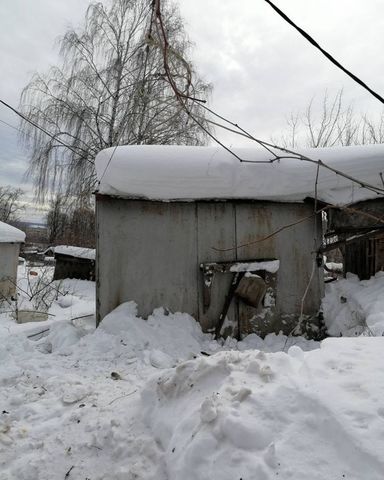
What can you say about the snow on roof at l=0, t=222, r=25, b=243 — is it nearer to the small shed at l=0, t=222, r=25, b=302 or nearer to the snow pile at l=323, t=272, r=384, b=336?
the small shed at l=0, t=222, r=25, b=302

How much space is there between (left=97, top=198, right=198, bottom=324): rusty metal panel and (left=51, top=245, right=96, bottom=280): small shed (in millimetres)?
6029

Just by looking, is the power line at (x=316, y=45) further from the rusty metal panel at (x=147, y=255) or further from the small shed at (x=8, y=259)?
the small shed at (x=8, y=259)

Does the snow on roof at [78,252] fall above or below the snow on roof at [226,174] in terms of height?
below

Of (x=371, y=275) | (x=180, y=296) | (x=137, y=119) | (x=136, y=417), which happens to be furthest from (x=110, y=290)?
(x=137, y=119)

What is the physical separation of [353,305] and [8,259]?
7615 millimetres

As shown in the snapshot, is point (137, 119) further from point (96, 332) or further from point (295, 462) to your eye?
point (295, 462)

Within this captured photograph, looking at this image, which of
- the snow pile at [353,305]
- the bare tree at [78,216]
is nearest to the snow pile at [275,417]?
the snow pile at [353,305]

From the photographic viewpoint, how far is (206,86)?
12758 millimetres

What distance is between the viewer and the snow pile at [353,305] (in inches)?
169

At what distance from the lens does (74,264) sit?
34.9 ft

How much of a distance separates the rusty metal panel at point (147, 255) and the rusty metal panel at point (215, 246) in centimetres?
10

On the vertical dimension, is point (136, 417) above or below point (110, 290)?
Result: below

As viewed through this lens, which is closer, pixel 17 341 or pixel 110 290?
pixel 17 341

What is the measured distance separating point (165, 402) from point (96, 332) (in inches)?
87.9
